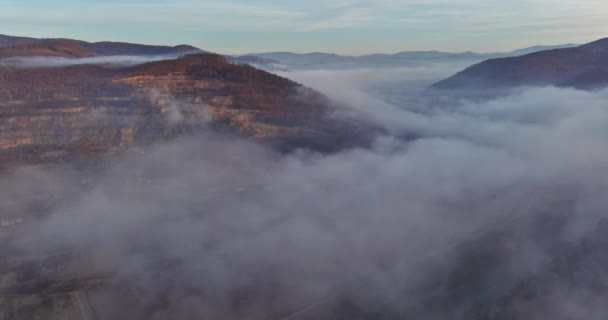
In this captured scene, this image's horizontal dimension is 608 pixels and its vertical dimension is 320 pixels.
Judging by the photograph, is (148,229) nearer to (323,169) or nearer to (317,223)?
(317,223)

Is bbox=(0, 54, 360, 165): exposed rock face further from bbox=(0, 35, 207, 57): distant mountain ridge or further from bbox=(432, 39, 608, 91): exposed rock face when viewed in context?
bbox=(432, 39, 608, 91): exposed rock face

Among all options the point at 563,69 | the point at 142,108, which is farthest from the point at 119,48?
the point at 563,69

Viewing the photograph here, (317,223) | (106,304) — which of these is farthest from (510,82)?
(106,304)

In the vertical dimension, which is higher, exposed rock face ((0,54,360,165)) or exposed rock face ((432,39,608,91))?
exposed rock face ((432,39,608,91))

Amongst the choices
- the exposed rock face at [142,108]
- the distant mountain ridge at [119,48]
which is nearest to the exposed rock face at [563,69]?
the exposed rock face at [142,108]

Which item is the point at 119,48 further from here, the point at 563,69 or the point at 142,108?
the point at 563,69

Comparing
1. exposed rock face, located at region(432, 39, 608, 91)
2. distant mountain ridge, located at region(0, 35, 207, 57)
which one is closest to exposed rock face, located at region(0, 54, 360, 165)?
distant mountain ridge, located at region(0, 35, 207, 57)

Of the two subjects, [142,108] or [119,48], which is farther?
[119,48]

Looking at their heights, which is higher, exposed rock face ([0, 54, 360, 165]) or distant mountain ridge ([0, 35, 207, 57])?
distant mountain ridge ([0, 35, 207, 57])

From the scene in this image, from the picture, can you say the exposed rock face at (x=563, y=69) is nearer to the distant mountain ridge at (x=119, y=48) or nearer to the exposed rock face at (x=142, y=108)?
the exposed rock face at (x=142, y=108)

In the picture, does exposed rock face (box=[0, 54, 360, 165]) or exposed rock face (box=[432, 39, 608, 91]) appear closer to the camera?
exposed rock face (box=[0, 54, 360, 165])
